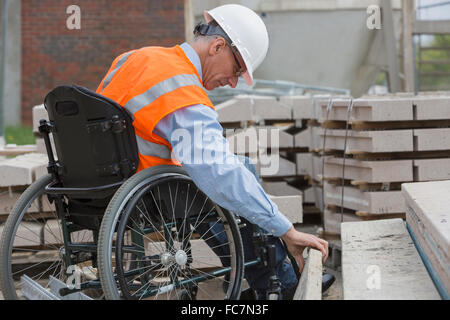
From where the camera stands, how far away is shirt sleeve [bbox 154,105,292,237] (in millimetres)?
2527

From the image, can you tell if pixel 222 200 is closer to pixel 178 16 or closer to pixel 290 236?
pixel 290 236

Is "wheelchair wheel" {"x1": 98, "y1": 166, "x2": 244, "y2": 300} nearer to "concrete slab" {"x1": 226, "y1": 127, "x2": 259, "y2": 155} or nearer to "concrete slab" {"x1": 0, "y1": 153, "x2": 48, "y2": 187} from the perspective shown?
"concrete slab" {"x1": 0, "y1": 153, "x2": 48, "y2": 187}

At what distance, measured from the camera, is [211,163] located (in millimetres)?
2514

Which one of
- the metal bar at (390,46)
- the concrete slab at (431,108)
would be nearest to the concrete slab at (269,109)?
the concrete slab at (431,108)

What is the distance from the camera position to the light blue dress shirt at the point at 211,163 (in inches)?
99.5

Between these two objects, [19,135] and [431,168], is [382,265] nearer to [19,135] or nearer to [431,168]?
[431,168]

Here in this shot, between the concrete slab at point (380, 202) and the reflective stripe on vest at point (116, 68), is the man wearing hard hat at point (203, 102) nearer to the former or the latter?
the reflective stripe on vest at point (116, 68)

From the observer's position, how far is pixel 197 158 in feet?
8.31

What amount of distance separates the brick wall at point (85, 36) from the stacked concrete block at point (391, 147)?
6454 millimetres

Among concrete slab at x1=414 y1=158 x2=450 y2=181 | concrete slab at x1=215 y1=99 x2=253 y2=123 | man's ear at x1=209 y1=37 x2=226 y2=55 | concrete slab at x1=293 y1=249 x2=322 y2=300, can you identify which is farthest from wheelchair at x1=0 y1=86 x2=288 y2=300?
concrete slab at x1=215 y1=99 x2=253 y2=123

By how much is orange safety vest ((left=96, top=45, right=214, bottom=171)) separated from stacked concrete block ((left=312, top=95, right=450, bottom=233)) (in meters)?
2.15

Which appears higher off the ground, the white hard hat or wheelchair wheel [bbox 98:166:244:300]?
the white hard hat

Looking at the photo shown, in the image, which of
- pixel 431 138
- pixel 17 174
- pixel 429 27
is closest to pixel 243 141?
pixel 431 138
